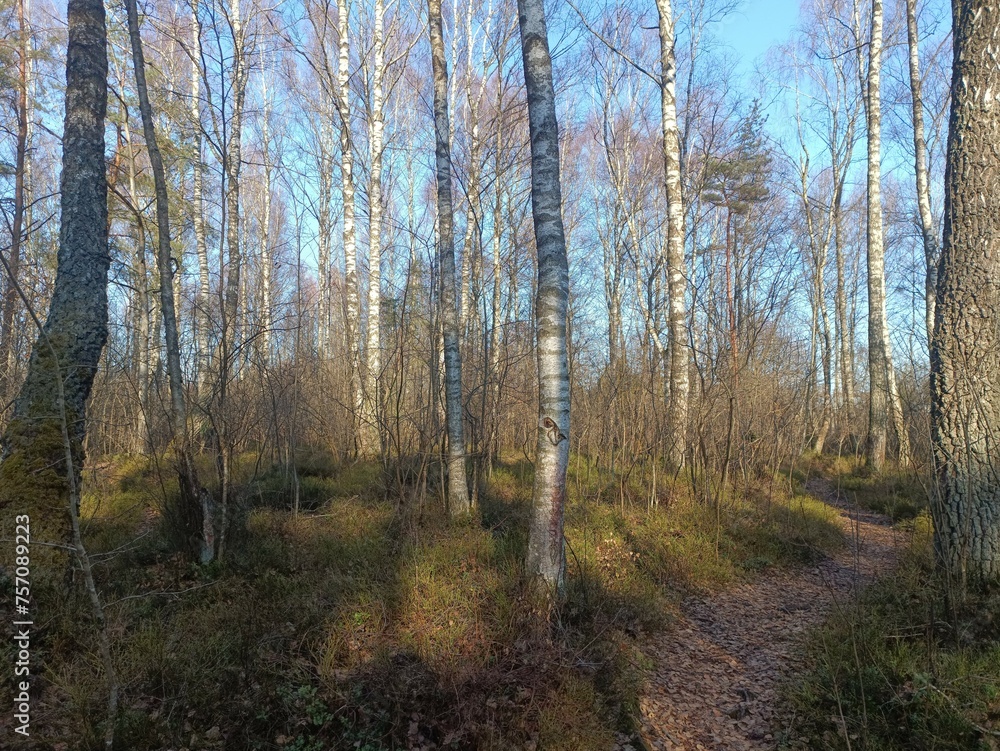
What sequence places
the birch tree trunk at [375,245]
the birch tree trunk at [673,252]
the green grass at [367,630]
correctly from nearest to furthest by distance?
the green grass at [367,630], the birch tree trunk at [673,252], the birch tree trunk at [375,245]

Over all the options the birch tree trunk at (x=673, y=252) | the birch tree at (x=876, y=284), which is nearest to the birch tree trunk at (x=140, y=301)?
the birch tree trunk at (x=673, y=252)

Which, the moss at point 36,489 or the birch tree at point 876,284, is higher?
the birch tree at point 876,284

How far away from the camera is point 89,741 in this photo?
2650 mm

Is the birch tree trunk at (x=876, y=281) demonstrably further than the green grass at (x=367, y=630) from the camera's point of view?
Yes

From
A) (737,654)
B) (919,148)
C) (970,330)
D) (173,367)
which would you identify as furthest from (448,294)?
(919,148)

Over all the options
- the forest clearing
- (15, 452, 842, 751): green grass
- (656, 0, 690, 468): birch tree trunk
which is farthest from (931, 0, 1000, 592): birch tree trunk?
(656, 0, 690, 468): birch tree trunk

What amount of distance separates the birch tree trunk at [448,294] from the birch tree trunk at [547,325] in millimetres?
2210

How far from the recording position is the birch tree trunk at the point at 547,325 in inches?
153

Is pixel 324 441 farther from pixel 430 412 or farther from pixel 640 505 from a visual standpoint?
pixel 640 505

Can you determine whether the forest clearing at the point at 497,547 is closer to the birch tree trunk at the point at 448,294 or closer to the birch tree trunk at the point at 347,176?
the birch tree trunk at the point at 448,294

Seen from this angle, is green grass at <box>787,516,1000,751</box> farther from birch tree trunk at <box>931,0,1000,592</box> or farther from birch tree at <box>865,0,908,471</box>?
birch tree at <box>865,0,908,471</box>

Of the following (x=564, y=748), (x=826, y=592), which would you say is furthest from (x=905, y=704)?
(x=826, y=592)

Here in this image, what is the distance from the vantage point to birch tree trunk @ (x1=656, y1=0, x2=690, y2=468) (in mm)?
8242

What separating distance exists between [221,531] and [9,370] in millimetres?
5423
